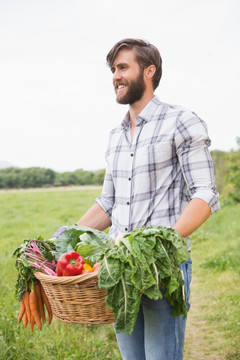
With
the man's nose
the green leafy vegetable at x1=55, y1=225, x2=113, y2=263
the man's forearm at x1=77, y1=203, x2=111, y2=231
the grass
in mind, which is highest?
the man's nose

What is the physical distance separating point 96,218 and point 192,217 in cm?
87

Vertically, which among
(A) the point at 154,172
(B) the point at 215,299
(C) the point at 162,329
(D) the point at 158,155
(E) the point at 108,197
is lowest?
(B) the point at 215,299

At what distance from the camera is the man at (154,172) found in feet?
7.73

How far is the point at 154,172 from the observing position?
2.49 metres

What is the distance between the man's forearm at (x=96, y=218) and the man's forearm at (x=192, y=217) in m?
0.81

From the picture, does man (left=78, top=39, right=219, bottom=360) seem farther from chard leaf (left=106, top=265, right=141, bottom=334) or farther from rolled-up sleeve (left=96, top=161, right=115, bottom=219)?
chard leaf (left=106, top=265, right=141, bottom=334)

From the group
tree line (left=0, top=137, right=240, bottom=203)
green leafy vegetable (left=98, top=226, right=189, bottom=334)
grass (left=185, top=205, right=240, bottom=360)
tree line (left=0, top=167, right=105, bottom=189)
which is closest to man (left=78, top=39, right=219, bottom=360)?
green leafy vegetable (left=98, top=226, right=189, bottom=334)

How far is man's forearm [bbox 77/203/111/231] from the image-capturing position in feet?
9.42

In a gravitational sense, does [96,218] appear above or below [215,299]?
above

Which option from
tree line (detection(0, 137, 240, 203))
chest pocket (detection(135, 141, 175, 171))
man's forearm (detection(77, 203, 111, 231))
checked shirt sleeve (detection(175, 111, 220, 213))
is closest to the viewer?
checked shirt sleeve (detection(175, 111, 220, 213))

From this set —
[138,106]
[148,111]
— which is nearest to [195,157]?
[148,111]

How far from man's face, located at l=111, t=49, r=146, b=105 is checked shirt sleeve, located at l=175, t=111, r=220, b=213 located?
15.7 inches

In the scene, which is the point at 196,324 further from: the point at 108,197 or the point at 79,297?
the point at 79,297

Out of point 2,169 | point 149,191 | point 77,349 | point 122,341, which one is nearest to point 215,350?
point 77,349
